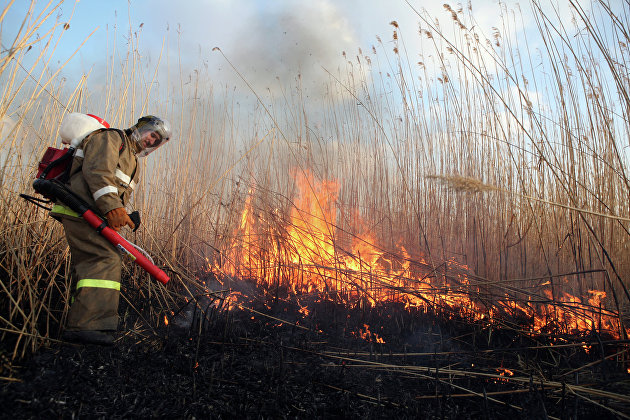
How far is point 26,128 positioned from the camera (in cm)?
238

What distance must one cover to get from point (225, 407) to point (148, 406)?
1.04 feet

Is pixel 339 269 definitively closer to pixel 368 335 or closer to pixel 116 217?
pixel 368 335

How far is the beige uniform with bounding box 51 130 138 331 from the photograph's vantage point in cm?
186

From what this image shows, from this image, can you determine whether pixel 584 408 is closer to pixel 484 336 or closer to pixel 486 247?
pixel 484 336

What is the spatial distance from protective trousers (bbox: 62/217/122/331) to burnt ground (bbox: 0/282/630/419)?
0.55 feet

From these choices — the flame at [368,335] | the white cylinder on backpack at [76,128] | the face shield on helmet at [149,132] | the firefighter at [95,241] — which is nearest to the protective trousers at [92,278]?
the firefighter at [95,241]

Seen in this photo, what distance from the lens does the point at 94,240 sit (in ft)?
6.40

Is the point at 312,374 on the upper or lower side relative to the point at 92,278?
lower

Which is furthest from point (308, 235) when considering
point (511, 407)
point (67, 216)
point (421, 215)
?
point (511, 407)

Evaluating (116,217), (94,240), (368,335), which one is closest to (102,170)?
(116,217)

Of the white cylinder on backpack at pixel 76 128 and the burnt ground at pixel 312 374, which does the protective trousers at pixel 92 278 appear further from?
the white cylinder on backpack at pixel 76 128

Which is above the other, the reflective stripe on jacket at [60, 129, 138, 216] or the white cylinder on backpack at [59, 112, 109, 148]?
the white cylinder on backpack at [59, 112, 109, 148]

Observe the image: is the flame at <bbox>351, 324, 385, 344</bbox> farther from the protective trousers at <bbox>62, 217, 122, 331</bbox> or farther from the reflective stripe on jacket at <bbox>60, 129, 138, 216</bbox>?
the reflective stripe on jacket at <bbox>60, 129, 138, 216</bbox>

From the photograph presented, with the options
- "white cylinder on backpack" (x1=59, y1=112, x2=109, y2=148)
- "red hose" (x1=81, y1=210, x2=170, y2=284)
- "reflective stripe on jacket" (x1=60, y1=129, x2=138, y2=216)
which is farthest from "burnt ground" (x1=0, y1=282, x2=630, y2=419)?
"white cylinder on backpack" (x1=59, y1=112, x2=109, y2=148)
